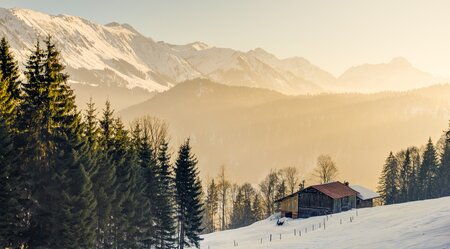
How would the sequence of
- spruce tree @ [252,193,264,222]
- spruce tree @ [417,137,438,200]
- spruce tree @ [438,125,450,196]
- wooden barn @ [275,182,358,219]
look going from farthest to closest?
spruce tree @ [252,193,264,222] < spruce tree @ [417,137,438,200] < spruce tree @ [438,125,450,196] < wooden barn @ [275,182,358,219]

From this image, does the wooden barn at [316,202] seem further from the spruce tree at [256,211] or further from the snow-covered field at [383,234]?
the spruce tree at [256,211]

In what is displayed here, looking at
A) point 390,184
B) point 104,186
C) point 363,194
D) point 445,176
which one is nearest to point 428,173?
point 445,176

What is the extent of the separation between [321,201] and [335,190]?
4.42 meters

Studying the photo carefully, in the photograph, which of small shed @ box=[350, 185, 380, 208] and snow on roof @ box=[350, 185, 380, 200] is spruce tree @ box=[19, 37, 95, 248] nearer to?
small shed @ box=[350, 185, 380, 208]

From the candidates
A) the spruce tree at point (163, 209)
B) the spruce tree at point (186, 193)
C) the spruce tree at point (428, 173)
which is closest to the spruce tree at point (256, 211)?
the spruce tree at point (428, 173)

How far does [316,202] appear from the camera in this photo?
7056 cm

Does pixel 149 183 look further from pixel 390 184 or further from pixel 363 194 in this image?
pixel 390 184

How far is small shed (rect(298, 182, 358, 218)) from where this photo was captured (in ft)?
229

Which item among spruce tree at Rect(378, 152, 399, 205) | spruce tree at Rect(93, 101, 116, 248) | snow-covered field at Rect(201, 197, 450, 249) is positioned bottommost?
snow-covered field at Rect(201, 197, 450, 249)

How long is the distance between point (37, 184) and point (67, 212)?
291 cm

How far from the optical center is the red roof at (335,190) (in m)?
70.2

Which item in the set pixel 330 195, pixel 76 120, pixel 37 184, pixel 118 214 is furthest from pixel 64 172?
pixel 330 195

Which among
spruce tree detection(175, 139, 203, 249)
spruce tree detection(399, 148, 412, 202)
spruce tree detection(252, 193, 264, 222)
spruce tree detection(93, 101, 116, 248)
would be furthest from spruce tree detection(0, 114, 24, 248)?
spruce tree detection(399, 148, 412, 202)

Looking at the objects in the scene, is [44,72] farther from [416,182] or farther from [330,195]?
[416,182]
